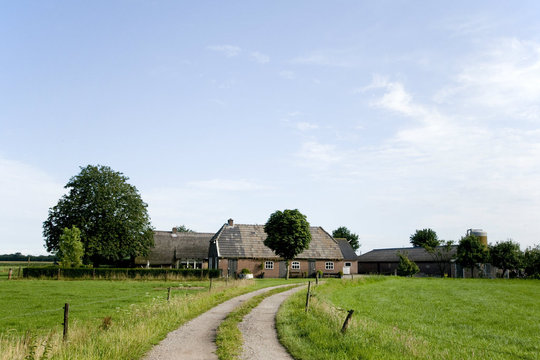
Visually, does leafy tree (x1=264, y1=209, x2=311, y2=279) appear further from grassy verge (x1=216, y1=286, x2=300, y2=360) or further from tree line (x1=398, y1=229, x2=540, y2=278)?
grassy verge (x1=216, y1=286, x2=300, y2=360)

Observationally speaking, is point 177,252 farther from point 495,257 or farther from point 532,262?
point 532,262

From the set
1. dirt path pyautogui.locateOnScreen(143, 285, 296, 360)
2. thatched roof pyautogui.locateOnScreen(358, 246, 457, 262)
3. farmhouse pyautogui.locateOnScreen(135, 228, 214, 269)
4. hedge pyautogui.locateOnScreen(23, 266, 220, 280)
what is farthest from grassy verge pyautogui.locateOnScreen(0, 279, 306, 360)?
thatched roof pyautogui.locateOnScreen(358, 246, 457, 262)

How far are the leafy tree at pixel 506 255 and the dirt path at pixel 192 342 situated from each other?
63.0 meters

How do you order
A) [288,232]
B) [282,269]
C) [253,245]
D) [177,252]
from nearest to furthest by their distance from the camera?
[288,232] < [282,269] < [253,245] < [177,252]

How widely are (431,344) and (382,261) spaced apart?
233ft

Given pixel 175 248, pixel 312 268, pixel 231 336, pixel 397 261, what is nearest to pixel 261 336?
pixel 231 336

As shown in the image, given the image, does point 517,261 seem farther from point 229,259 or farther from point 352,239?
point 352,239

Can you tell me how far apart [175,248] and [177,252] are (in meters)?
0.84

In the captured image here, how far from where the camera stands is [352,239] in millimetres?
122500

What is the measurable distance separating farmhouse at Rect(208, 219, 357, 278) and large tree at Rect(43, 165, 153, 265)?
1147 cm

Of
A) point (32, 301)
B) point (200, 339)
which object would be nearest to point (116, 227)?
point (32, 301)

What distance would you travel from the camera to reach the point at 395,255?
268 ft

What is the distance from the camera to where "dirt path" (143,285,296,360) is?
35.2 ft

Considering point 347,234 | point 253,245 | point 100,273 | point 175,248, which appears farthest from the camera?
point 347,234
